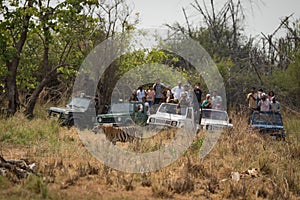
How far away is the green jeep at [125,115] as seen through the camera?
1468 centimetres

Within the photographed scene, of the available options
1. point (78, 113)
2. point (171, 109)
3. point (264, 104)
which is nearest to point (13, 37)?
point (78, 113)

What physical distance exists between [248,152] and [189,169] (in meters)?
2.18

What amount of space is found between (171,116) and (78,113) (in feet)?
11.7

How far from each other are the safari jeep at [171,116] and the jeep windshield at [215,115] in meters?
0.61

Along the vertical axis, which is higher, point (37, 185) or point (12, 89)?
point (12, 89)

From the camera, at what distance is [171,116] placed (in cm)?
1509

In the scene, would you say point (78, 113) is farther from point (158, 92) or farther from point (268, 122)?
point (268, 122)

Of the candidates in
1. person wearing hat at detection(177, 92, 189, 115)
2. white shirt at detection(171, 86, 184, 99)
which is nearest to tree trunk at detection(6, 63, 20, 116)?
white shirt at detection(171, 86, 184, 99)

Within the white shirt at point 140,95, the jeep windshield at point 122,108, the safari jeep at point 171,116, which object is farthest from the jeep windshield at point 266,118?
the white shirt at point 140,95

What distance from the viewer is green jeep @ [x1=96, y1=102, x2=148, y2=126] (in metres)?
14.7

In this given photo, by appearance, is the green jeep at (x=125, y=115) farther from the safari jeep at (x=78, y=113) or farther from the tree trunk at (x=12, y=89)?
the tree trunk at (x=12, y=89)

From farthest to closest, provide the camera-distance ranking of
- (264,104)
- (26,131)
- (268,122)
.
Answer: (264,104) → (268,122) → (26,131)

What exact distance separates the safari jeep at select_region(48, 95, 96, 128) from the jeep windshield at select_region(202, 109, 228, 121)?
411cm

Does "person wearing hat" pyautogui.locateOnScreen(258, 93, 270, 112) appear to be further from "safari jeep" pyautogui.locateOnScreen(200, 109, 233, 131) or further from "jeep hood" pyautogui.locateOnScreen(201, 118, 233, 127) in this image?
"jeep hood" pyautogui.locateOnScreen(201, 118, 233, 127)
